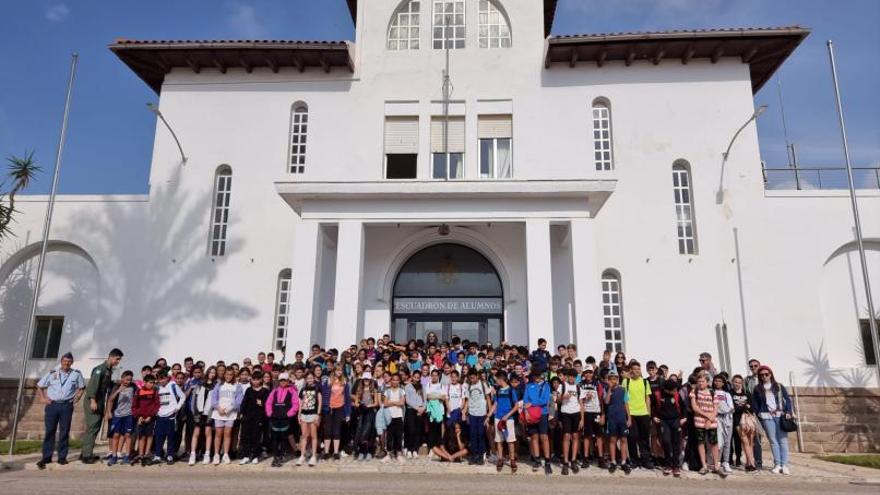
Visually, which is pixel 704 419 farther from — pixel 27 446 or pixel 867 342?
pixel 27 446

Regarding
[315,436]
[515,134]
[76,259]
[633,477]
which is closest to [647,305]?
[515,134]

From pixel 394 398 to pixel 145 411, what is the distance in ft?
13.6

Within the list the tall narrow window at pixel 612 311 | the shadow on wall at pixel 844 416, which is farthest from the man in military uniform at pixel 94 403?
the shadow on wall at pixel 844 416

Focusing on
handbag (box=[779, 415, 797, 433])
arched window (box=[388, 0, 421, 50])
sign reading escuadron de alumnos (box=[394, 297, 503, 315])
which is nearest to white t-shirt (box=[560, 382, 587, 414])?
handbag (box=[779, 415, 797, 433])

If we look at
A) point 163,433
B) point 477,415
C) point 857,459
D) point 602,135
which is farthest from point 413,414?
point 602,135

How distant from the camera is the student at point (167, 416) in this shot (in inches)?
368

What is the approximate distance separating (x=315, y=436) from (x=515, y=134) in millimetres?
10501

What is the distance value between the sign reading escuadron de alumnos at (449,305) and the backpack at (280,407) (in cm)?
657

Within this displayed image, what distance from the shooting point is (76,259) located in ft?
53.3

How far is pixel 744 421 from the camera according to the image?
921cm

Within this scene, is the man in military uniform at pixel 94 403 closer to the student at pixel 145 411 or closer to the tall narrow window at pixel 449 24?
the student at pixel 145 411

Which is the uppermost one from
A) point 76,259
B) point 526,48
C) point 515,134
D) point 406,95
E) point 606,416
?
point 526,48

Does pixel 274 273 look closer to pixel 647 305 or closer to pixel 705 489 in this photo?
pixel 647 305

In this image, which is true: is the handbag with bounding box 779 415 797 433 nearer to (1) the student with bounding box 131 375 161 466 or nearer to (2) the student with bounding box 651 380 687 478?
(2) the student with bounding box 651 380 687 478
